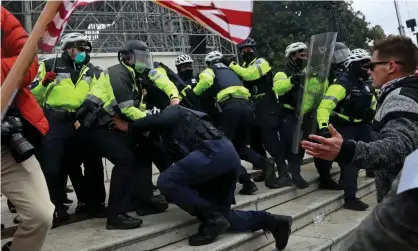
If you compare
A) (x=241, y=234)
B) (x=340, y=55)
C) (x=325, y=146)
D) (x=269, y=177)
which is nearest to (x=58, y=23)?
(x=325, y=146)

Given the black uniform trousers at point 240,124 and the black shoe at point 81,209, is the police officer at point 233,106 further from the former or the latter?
the black shoe at point 81,209

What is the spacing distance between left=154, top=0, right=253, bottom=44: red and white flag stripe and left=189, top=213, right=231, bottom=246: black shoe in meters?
2.32

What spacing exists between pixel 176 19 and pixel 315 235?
17295mm

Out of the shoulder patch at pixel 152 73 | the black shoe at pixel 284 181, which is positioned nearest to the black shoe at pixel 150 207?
the shoulder patch at pixel 152 73

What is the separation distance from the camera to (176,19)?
2125cm

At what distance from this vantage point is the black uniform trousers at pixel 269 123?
6529 mm

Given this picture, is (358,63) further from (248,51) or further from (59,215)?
(59,215)

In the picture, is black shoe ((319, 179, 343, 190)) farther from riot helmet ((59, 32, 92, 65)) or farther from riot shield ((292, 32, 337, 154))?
riot shield ((292, 32, 337, 154))

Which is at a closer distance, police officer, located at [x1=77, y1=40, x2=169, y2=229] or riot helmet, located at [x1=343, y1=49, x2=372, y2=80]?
police officer, located at [x1=77, y1=40, x2=169, y2=229]

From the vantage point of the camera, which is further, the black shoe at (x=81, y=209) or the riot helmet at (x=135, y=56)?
the black shoe at (x=81, y=209)

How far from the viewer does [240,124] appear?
20.3 feet

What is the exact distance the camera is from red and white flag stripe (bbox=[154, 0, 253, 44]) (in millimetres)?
2291

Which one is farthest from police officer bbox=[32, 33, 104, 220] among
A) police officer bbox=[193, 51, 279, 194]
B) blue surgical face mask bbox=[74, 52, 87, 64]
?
police officer bbox=[193, 51, 279, 194]

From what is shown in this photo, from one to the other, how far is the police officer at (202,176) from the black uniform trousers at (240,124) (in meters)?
1.60
